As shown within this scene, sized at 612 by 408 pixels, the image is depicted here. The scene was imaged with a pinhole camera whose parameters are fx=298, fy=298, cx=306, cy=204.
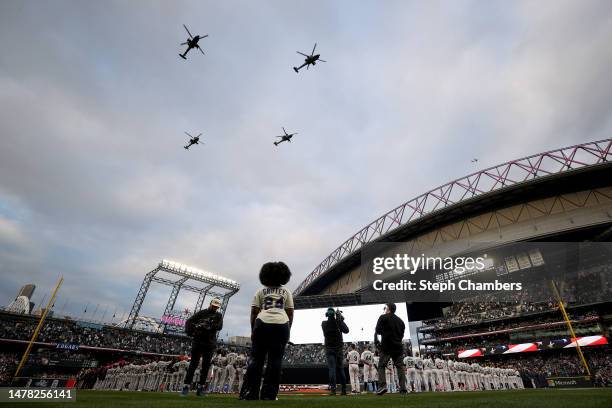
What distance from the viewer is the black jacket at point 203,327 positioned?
6.23 metres

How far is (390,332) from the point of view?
5965 mm

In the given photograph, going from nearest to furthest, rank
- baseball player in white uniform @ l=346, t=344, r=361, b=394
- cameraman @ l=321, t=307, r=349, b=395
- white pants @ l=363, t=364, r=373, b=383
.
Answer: cameraman @ l=321, t=307, r=349, b=395
baseball player in white uniform @ l=346, t=344, r=361, b=394
white pants @ l=363, t=364, r=373, b=383

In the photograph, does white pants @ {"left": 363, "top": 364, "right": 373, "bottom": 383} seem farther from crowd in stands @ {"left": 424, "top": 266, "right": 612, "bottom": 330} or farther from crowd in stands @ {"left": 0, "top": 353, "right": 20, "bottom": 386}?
crowd in stands @ {"left": 0, "top": 353, "right": 20, "bottom": 386}

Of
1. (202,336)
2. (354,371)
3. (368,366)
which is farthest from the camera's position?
(368,366)

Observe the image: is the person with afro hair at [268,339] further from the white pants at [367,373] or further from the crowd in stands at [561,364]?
the crowd in stands at [561,364]

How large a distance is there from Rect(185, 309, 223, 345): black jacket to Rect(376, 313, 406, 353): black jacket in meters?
3.32

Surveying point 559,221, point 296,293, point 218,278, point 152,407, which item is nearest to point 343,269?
point 296,293

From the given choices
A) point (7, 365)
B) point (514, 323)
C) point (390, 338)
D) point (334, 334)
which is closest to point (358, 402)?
point (390, 338)

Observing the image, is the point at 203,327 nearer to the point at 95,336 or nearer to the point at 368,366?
the point at 368,366

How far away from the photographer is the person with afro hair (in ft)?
11.5

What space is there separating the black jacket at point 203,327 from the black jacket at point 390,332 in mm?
3323

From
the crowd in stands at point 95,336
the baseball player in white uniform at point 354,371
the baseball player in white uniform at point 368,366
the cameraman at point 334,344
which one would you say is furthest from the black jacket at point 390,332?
the crowd in stands at point 95,336

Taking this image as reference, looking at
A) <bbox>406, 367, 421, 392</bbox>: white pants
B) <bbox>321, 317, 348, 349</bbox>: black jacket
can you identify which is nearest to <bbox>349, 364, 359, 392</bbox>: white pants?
<bbox>321, 317, 348, 349</bbox>: black jacket

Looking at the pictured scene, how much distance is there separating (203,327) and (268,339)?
3416 millimetres
